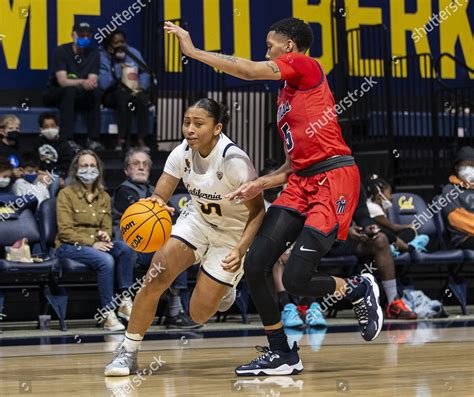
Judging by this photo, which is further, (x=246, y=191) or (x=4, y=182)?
(x=4, y=182)

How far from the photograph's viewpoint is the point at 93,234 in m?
9.20

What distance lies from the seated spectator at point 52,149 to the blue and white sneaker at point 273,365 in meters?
4.60

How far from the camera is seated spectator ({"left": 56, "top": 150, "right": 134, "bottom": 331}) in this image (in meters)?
8.97

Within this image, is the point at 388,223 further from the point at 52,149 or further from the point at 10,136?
the point at 10,136

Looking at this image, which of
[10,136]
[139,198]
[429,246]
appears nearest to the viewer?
[139,198]

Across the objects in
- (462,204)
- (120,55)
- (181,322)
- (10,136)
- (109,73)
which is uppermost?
(120,55)

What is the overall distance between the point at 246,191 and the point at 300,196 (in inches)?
16.8

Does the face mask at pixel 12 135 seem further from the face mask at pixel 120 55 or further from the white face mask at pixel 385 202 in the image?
the white face mask at pixel 385 202

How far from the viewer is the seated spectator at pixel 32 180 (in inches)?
375

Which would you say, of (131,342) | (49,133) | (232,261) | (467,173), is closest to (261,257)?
(232,261)

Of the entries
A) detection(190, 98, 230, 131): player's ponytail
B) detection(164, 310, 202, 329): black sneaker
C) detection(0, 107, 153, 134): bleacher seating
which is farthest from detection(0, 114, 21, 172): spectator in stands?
detection(190, 98, 230, 131): player's ponytail

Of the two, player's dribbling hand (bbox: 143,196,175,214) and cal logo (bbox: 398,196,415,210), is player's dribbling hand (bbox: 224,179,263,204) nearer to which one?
player's dribbling hand (bbox: 143,196,175,214)

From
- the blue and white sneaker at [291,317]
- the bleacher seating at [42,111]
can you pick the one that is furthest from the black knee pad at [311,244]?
the bleacher seating at [42,111]

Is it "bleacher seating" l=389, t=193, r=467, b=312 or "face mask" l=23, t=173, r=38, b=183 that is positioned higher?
"face mask" l=23, t=173, r=38, b=183
